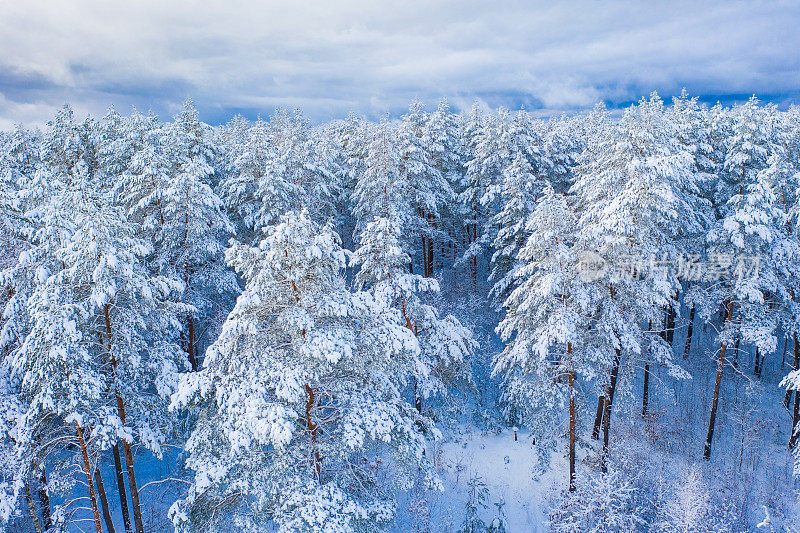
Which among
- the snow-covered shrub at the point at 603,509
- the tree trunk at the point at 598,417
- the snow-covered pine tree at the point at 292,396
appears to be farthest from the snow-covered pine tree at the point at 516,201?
the snow-covered pine tree at the point at 292,396

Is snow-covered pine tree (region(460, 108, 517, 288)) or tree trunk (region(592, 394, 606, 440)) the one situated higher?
snow-covered pine tree (region(460, 108, 517, 288))

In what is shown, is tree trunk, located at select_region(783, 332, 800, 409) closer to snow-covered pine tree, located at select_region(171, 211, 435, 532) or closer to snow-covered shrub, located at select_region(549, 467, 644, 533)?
snow-covered shrub, located at select_region(549, 467, 644, 533)

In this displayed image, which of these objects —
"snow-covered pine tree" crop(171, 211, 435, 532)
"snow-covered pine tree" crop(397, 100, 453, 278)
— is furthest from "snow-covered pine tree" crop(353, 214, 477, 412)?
"snow-covered pine tree" crop(397, 100, 453, 278)

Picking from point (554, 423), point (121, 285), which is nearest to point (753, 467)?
point (554, 423)

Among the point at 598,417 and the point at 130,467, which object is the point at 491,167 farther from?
the point at 130,467

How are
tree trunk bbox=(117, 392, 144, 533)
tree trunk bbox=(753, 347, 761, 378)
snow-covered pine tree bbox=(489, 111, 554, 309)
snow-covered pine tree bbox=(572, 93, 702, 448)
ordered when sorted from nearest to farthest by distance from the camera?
tree trunk bbox=(117, 392, 144, 533) < snow-covered pine tree bbox=(572, 93, 702, 448) < snow-covered pine tree bbox=(489, 111, 554, 309) < tree trunk bbox=(753, 347, 761, 378)

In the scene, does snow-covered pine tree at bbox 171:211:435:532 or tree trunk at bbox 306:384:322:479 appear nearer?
snow-covered pine tree at bbox 171:211:435:532

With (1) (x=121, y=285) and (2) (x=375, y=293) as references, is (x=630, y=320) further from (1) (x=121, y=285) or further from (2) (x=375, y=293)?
(1) (x=121, y=285)

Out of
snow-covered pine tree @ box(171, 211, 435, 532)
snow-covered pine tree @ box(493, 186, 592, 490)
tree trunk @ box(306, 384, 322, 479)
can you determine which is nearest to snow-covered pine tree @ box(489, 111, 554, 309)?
snow-covered pine tree @ box(493, 186, 592, 490)

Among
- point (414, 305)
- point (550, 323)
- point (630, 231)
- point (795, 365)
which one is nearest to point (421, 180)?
point (414, 305)

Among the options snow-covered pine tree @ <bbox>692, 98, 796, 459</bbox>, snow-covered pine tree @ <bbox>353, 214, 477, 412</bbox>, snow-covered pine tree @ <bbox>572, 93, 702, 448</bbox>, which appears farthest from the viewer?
snow-covered pine tree @ <bbox>692, 98, 796, 459</bbox>

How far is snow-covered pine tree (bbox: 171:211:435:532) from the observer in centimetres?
925

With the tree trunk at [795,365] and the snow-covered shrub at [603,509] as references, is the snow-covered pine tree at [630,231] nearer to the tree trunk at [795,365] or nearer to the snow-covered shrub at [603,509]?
the snow-covered shrub at [603,509]

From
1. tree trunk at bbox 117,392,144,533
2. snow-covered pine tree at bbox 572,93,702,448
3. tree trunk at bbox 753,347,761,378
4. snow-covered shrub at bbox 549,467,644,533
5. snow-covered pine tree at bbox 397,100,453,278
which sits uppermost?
snow-covered pine tree at bbox 397,100,453,278
